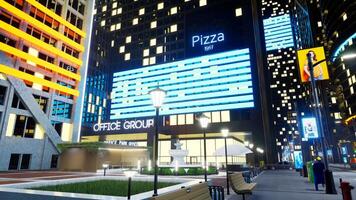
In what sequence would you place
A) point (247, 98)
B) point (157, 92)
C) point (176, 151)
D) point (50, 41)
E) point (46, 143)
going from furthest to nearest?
point (247, 98), point (50, 41), point (46, 143), point (176, 151), point (157, 92)

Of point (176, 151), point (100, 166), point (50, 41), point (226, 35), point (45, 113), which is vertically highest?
point (226, 35)

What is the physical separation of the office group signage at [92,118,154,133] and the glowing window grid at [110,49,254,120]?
726 centimetres

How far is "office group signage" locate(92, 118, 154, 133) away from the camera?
53.3m

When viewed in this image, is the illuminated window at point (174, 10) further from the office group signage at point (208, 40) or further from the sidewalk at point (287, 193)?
the sidewalk at point (287, 193)

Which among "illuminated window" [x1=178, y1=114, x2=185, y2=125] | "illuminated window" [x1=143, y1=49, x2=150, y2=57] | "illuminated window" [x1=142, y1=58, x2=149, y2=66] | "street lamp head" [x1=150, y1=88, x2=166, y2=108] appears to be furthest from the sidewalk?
"illuminated window" [x1=143, y1=49, x2=150, y2=57]

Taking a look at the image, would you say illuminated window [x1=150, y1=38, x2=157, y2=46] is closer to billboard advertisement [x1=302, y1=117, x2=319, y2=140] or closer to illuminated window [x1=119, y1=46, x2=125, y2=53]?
illuminated window [x1=119, y1=46, x2=125, y2=53]

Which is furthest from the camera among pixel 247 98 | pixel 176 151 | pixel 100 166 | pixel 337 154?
pixel 337 154

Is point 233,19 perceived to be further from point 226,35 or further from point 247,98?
point 247,98

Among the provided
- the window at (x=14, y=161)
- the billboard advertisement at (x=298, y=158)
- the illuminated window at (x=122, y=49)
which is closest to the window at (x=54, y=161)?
the window at (x=14, y=161)

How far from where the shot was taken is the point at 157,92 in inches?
320

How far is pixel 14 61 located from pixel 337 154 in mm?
95729

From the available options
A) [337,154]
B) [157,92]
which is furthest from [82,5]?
[337,154]

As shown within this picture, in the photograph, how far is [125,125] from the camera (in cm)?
5575

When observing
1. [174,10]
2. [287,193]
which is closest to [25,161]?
[287,193]
